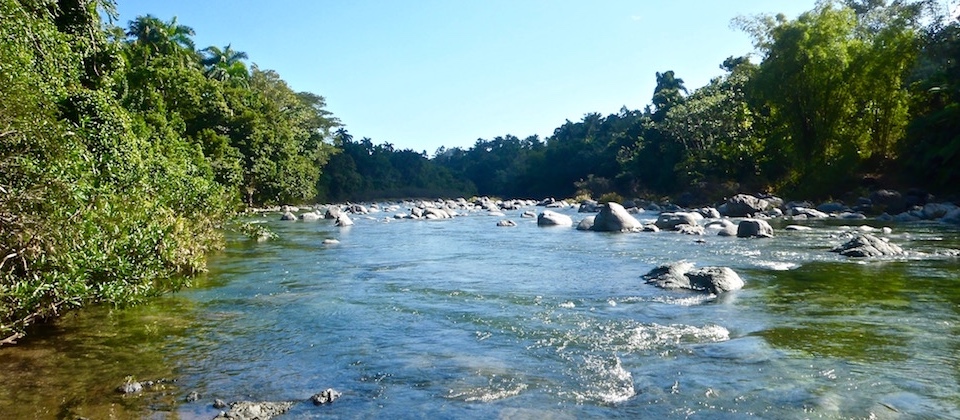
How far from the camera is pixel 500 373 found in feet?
17.4

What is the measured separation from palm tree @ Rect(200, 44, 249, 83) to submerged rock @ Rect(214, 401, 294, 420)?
115ft

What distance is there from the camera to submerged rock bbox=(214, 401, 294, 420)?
4.32 m

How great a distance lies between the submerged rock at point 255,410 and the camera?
4320 mm

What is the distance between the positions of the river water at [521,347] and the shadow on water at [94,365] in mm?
23

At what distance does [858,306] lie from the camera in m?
7.69

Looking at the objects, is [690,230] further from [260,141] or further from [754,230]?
[260,141]

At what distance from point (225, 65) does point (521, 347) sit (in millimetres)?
39287

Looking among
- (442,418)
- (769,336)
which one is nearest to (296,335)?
(442,418)

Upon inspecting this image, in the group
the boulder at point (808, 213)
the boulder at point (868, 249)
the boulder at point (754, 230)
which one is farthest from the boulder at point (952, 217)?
the boulder at point (868, 249)

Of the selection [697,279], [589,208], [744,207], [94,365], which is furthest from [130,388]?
[589,208]

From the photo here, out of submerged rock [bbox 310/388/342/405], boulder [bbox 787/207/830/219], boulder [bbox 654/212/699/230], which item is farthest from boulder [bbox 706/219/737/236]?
submerged rock [bbox 310/388/342/405]

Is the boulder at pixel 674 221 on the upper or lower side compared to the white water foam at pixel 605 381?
upper

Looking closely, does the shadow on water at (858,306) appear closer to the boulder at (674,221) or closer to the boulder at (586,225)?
the boulder at (674,221)

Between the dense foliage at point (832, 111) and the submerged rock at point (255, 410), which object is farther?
the dense foliage at point (832, 111)
